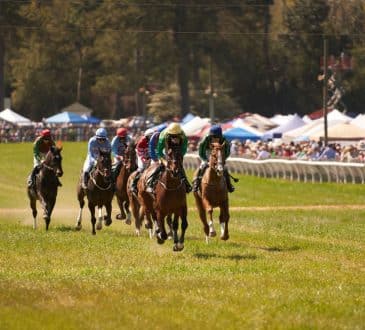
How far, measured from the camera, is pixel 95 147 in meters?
27.2

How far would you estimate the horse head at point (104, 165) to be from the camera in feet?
88.1

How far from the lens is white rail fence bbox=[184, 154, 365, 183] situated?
156 ft

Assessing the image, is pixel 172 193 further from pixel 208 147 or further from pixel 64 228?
pixel 64 228

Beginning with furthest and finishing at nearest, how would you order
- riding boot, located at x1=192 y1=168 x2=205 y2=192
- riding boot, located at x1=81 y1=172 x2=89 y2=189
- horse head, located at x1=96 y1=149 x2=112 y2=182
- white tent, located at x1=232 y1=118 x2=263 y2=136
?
1. white tent, located at x1=232 y1=118 x2=263 y2=136
2. riding boot, located at x1=81 y1=172 x2=89 y2=189
3. horse head, located at x1=96 y1=149 x2=112 y2=182
4. riding boot, located at x1=192 y1=168 x2=205 y2=192

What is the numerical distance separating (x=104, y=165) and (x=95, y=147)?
0.49 m

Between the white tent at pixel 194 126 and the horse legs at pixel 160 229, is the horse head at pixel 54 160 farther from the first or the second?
the white tent at pixel 194 126

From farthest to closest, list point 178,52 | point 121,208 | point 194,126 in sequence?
point 178,52 → point 194,126 → point 121,208

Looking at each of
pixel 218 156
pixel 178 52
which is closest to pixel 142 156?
pixel 218 156

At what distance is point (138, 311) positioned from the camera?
49.8 feet

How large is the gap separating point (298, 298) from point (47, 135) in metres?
13.8

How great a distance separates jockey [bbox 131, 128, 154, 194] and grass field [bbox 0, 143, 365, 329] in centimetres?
108

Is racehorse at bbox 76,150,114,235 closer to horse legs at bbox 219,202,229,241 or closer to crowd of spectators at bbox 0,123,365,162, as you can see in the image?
horse legs at bbox 219,202,229,241

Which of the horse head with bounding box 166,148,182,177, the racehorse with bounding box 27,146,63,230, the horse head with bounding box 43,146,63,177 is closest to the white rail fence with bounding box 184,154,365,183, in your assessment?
the racehorse with bounding box 27,146,63,230

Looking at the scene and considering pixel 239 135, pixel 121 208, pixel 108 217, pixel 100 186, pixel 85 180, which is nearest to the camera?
pixel 100 186
